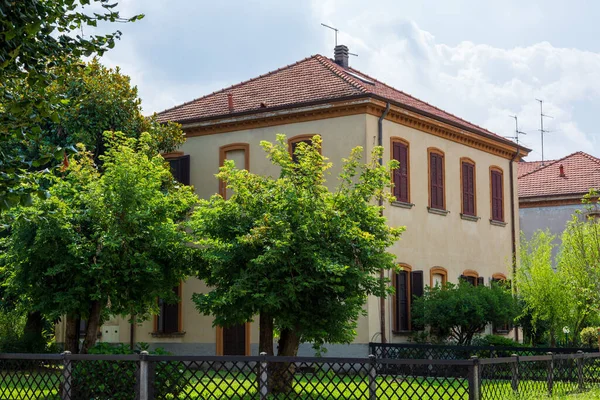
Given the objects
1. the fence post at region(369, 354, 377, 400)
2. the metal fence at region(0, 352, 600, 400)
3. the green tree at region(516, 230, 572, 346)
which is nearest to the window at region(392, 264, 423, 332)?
the green tree at region(516, 230, 572, 346)

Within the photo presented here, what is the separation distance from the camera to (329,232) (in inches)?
763

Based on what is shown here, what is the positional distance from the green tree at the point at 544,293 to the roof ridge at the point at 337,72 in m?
7.99

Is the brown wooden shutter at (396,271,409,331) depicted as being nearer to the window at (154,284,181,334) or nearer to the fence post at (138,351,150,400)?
the window at (154,284,181,334)

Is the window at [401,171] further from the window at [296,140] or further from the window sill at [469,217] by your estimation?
the window sill at [469,217]

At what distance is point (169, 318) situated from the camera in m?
29.1

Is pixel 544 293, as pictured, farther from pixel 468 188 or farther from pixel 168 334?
pixel 168 334

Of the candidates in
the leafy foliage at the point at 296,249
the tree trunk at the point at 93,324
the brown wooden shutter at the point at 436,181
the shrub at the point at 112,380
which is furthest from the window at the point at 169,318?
the shrub at the point at 112,380

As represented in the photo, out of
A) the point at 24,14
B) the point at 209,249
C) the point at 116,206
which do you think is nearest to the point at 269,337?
the point at 209,249

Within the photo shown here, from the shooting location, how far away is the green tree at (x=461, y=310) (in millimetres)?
25938

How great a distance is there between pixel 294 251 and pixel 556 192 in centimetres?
2490

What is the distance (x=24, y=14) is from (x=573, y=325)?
78.9 ft

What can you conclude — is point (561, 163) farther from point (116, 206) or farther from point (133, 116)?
point (116, 206)

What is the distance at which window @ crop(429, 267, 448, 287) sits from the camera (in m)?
28.7

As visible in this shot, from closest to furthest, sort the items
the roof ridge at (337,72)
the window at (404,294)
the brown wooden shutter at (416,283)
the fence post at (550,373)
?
the fence post at (550,373)
the roof ridge at (337,72)
the window at (404,294)
the brown wooden shutter at (416,283)
